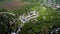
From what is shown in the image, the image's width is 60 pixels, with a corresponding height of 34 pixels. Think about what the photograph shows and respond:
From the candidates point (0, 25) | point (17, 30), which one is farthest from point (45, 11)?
point (0, 25)

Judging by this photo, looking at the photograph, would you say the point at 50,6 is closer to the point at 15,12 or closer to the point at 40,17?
the point at 40,17

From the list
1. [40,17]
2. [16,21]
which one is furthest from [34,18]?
[16,21]

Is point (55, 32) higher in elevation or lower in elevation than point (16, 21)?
lower

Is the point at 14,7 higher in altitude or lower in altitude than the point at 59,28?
higher

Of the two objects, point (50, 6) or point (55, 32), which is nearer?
point (55, 32)

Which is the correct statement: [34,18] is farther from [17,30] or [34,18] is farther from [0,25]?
[0,25]

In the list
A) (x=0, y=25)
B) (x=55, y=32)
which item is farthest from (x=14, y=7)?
(x=55, y=32)

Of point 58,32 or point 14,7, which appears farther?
point 14,7

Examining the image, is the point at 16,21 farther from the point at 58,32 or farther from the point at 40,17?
the point at 58,32
